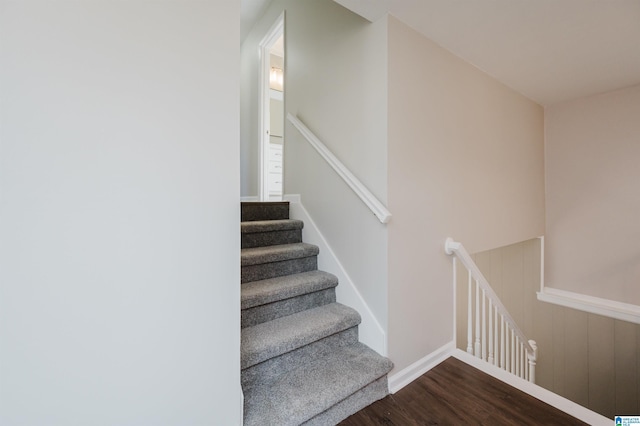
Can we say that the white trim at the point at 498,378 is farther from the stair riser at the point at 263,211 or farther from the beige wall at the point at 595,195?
the beige wall at the point at 595,195

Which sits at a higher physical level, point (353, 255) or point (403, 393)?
point (353, 255)

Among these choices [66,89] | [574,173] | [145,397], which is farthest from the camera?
[574,173]

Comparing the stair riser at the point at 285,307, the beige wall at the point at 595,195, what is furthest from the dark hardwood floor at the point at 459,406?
the beige wall at the point at 595,195

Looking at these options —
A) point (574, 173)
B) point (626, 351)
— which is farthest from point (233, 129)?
point (626, 351)

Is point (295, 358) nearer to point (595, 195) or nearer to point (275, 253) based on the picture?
point (275, 253)

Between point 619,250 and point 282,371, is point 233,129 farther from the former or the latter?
point 619,250

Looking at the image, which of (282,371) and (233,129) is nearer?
(233,129)

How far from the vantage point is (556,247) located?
300cm

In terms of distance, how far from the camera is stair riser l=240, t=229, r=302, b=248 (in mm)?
2010

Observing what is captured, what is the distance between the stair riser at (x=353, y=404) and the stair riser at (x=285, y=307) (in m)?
0.56

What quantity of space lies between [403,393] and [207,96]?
5.83 feet

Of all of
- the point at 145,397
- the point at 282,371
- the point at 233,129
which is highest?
the point at 233,129

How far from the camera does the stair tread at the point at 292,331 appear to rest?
52.9 inches

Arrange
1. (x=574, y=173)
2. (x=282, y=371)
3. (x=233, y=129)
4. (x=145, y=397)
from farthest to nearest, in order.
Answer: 1. (x=574, y=173)
2. (x=282, y=371)
3. (x=233, y=129)
4. (x=145, y=397)
